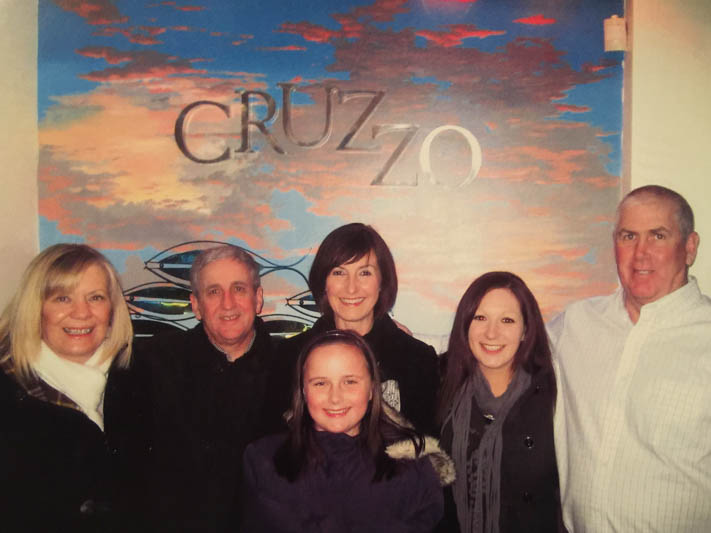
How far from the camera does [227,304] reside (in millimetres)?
2443

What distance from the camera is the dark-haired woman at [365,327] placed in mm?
2371

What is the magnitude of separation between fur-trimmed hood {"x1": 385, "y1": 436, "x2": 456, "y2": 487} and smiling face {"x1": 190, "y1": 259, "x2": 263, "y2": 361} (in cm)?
92

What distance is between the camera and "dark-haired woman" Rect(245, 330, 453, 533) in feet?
6.15

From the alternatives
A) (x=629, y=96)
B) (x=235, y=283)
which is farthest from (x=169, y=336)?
(x=629, y=96)

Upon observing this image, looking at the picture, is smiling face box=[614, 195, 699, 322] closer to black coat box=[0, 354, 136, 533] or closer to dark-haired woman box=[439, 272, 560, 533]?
dark-haired woman box=[439, 272, 560, 533]

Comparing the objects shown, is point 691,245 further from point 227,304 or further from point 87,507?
point 87,507

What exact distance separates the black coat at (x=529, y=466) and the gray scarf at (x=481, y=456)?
0.03 meters

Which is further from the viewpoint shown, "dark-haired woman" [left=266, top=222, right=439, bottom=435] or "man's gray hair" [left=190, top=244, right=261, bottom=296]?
"man's gray hair" [left=190, top=244, right=261, bottom=296]

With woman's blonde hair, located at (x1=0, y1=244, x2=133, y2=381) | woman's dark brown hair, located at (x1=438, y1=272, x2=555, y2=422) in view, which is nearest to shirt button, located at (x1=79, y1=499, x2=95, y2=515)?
woman's blonde hair, located at (x1=0, y1=244, x2=133, y2=381)

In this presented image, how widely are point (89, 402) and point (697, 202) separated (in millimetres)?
3461

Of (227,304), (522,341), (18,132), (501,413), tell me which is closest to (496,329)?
(522,341)

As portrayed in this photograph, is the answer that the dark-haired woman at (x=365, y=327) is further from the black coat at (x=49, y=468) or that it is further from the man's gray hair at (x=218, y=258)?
the black coat at (x=49, y=468)

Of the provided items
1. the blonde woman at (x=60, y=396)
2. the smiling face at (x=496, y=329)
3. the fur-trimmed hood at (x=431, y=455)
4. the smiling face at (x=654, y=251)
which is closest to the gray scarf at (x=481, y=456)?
the smiling face at (x=496, y=329)

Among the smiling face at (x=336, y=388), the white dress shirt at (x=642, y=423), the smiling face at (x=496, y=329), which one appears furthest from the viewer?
the smiling face at (x=496, y=329)
